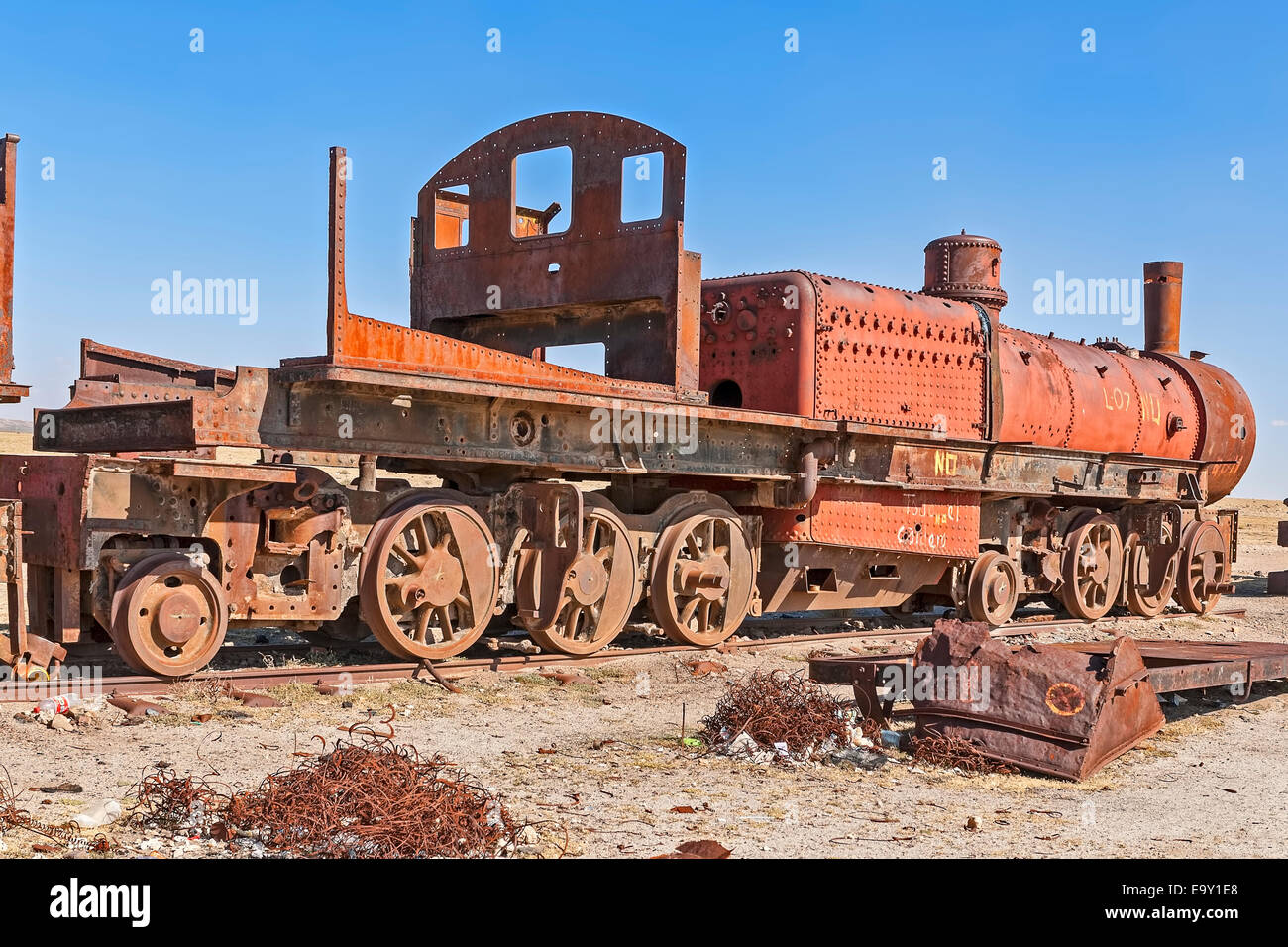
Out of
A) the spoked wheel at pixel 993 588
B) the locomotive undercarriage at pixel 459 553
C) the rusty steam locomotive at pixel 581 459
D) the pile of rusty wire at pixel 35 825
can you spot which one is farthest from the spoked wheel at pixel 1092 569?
the pile of rusty wire at pixel 35 825

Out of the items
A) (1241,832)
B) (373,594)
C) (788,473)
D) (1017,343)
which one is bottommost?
(1241,832)

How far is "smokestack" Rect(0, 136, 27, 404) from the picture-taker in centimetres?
634

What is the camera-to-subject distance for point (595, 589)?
30.0ft

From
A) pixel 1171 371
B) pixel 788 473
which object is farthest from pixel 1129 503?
pixel 788 473

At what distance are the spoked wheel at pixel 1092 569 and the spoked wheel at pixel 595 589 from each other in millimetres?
6226

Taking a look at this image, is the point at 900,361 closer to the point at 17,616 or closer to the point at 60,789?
the point at 17,616

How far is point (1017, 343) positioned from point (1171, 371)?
13.0 feet

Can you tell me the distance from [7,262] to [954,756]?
542 centimetres

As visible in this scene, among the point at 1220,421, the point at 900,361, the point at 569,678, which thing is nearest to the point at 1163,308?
the point at 1220,421

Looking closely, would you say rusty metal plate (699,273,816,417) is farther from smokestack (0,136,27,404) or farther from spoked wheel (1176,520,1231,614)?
spoked wheel (1176,520,1231,614)

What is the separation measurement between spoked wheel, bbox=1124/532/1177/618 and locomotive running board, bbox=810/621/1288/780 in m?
7.85

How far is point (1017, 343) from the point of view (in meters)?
12.9

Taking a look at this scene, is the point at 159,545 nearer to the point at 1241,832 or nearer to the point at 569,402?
the point at 569,402
